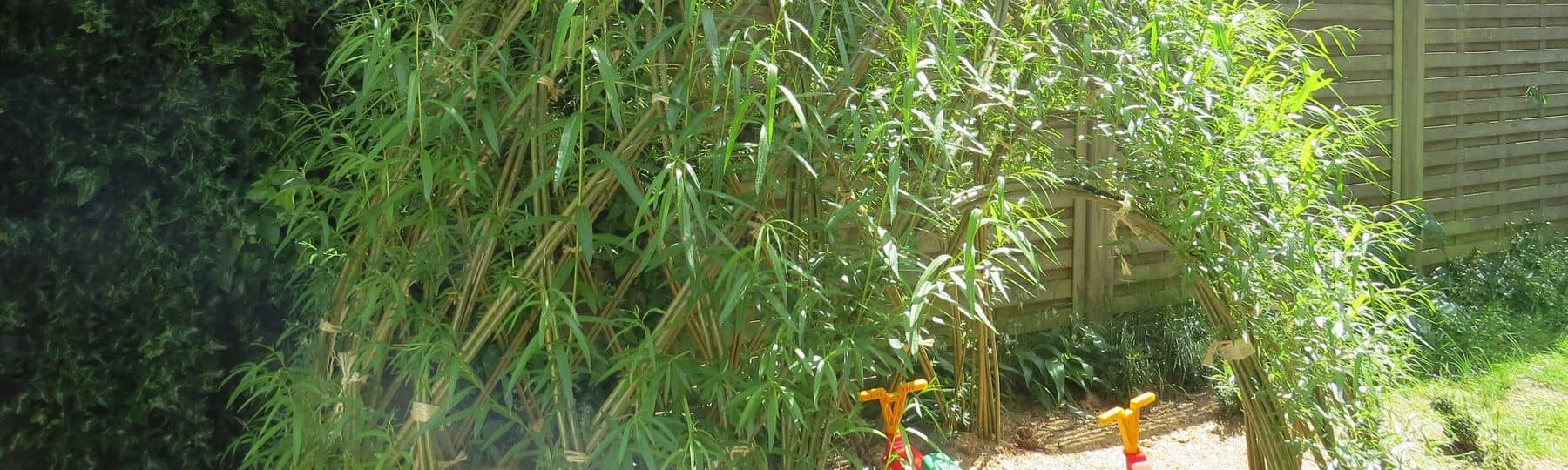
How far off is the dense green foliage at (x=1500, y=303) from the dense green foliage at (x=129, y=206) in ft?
11.5

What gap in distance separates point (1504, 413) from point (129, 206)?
3783 mm

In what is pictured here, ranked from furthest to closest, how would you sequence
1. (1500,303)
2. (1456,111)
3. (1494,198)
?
(1494,198)
(1456,111)
(1500,303)

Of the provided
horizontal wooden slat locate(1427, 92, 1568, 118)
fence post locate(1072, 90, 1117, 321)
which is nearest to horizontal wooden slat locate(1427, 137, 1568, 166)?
horizontal wooden slat locate(1427, 92, 1568, 118)

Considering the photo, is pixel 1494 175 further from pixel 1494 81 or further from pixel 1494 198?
pixel 1494 81

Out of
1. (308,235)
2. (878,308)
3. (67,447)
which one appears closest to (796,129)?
(878,308)

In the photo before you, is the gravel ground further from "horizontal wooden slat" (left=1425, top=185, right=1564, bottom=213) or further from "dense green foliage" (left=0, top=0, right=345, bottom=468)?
"horizontal wooden slat" (left=1425, top=185, right=1564, bottom=213)

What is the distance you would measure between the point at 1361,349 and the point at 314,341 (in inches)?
73.8

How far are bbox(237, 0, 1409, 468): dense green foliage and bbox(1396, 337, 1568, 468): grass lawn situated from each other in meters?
0.96

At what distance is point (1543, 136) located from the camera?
18.6 feet

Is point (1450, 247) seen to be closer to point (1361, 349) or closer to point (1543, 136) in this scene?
point (1543, 136)

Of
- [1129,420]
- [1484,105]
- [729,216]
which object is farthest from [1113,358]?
[1484,105]

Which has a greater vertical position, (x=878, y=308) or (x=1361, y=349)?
(x=878, y=308)

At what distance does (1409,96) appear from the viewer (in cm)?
496

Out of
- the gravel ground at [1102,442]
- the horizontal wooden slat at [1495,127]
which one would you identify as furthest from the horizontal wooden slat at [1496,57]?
the gravel ground at [1102,442]
